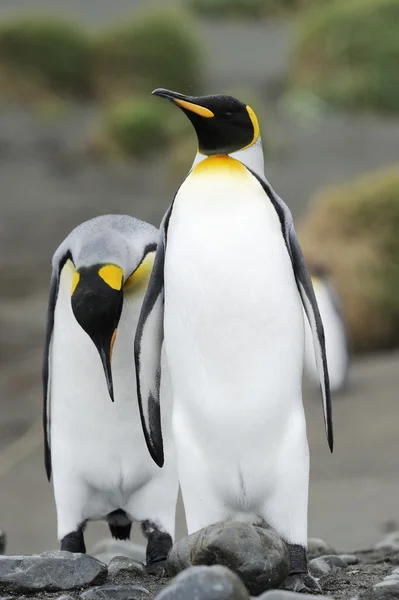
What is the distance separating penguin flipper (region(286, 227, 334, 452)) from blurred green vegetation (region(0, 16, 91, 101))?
73.7 ft

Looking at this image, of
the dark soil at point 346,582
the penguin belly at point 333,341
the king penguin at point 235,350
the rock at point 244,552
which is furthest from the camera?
the penguin belly at point 333,341

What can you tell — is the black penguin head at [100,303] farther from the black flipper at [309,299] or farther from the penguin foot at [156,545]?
the penguin foot at [156,545]

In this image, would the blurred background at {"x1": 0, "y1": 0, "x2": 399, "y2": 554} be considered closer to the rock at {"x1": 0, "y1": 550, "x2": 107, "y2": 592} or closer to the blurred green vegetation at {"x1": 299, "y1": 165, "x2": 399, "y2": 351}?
the blurred green vegetation at {"x1": 299, "y1": 165, "x2": 399, "y2": 351}

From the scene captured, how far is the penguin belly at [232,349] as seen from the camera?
3.69m

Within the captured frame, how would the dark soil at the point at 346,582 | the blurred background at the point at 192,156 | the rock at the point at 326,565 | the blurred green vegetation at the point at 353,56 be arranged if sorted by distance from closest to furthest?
the dark soil at the point at 346,582 < the rock at the point at 326,565 < the blurred background at the point at 192,156 < the blurred green vegetation at the point at 353,56

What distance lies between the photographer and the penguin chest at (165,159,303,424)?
3.70m

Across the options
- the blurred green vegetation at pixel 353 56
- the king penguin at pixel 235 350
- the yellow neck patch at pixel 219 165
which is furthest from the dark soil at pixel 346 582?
the blurred green vegetation at pixel 353 56

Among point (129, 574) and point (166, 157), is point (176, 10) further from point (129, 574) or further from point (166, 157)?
point (129, 574)

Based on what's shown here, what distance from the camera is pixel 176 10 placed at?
2938 cm

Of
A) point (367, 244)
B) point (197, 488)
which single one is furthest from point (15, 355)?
point (197, 488)

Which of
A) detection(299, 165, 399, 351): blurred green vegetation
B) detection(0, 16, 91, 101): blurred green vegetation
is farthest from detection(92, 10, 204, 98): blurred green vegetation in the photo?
detection(299, 165, 399, 351): blurred green vegetation

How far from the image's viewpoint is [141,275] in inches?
164

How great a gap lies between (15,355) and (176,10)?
707 inches

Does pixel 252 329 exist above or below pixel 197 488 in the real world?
above
